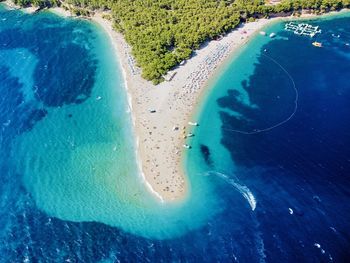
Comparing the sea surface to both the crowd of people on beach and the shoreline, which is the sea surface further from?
the crowd of people on beach

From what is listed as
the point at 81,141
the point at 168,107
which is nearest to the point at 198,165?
the point at 168,107

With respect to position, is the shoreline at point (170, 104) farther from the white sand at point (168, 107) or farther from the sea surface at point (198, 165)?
the sea surface at point (198, 165)

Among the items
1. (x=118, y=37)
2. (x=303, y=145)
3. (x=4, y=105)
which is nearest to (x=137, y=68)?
(x=118, y=37)

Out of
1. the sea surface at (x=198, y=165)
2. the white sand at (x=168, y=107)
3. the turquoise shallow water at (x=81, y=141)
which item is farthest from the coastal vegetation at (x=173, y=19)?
the sea surface at (x=198, y=165)

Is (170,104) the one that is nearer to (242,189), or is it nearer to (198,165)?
(198,165)

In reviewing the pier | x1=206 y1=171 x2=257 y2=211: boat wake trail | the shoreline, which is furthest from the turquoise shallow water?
the pier

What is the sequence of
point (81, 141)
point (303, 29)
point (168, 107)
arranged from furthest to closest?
point (303, 29) < point (168, 107) < point (81, 141)
